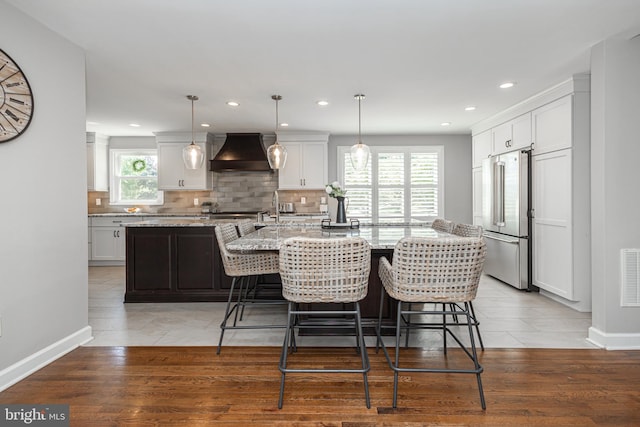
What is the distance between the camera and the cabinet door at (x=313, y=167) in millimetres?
6277

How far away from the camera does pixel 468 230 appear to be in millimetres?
2906

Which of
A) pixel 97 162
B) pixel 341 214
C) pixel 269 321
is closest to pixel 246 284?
pixel 269 321

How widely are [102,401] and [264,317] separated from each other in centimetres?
160

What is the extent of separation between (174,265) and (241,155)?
264 cm

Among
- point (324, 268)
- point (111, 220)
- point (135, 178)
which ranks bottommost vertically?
point (324, 268)

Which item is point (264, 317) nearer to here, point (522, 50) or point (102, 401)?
point (102, 401)

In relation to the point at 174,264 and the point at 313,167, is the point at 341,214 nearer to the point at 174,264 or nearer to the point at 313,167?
the point at 174,264

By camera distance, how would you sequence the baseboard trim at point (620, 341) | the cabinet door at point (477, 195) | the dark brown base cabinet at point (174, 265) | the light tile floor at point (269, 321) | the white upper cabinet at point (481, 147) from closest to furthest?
the baseboard trim at point (620, 341)
the light tile floor at point (269, 321)
the dark brown base cabinet at point (174, 265)
the white upper cabinet at point (481, 147)
the cabinet door at point (477, 195)

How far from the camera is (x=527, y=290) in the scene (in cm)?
440

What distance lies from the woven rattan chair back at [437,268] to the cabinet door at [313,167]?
14.3 ft

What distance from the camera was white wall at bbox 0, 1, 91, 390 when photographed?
7.26 ft

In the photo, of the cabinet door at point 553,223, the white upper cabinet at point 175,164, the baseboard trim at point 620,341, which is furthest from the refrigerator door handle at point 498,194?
the white upper cabinet at point 175,164

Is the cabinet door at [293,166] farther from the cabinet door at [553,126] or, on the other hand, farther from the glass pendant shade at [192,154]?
the cabinet door at [553,126]

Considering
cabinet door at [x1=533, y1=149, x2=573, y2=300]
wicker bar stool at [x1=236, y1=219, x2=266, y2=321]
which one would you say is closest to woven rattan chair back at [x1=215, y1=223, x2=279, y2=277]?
wicker bar stool at [x1=236, y1=219, x2=266, y2=321]
